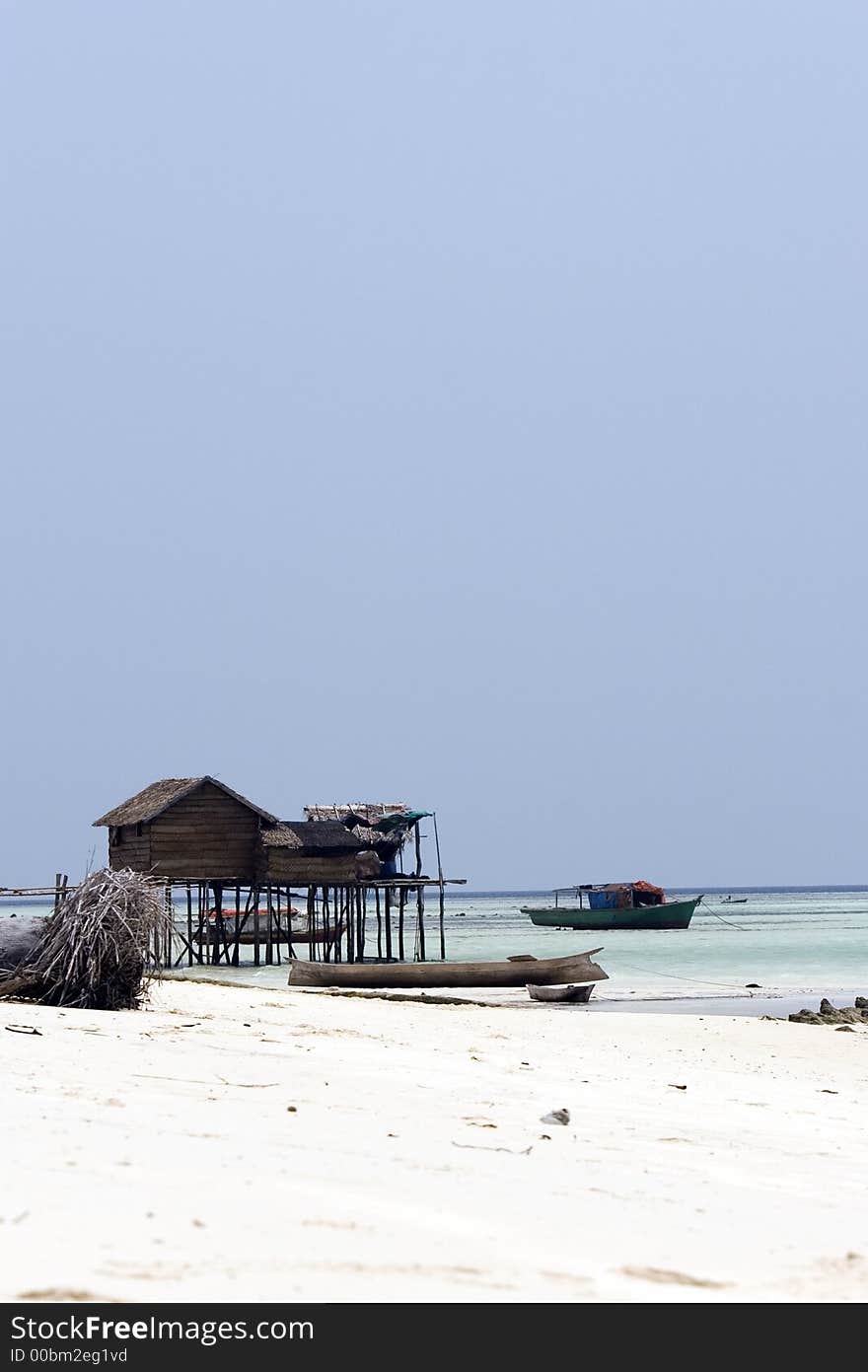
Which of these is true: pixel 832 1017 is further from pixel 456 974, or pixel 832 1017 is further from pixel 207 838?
pixel 207 838

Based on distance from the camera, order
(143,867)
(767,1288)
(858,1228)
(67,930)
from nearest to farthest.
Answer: (767,1288) → (858,1228) → (67,930) → (143,867)

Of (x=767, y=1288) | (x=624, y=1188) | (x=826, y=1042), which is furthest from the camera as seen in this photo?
(x=826, y=1042)

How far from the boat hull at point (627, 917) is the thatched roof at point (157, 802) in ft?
132

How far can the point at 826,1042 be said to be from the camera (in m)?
16.1

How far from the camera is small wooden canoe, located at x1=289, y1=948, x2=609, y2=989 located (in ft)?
80.8

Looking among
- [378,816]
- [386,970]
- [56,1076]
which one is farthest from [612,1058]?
[378,816]

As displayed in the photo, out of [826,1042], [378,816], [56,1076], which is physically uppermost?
[378,816]

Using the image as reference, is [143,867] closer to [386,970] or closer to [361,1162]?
[386,970]

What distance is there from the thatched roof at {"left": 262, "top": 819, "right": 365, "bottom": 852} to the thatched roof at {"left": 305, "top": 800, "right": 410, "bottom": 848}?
1741 mm

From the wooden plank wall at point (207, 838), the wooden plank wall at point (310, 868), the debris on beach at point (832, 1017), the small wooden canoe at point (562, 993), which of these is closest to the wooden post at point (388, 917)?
the wooden plank wall at point (310, 868)

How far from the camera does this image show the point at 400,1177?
5215 millimetres

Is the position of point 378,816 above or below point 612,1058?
above

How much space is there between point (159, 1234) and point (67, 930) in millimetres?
10033

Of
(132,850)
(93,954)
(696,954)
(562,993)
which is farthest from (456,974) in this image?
(696,954)
